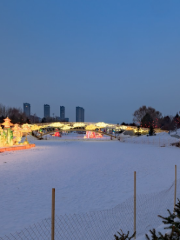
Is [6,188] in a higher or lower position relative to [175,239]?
lower

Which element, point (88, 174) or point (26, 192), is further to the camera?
point (88, 174)

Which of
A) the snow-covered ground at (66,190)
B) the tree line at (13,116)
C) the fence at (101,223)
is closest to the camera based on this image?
the fence at (101,223)

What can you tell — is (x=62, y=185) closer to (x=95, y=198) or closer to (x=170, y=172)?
(x=95, y=198)

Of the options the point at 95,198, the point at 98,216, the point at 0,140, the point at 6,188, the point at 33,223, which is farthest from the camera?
the point at 0,140

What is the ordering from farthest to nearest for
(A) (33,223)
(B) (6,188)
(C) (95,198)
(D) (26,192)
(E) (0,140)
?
(E) (0,140)
(B) (6,188)
(D) (26,192)
(C) (95,198)
(A) (33,223)

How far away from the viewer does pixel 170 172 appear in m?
15.3

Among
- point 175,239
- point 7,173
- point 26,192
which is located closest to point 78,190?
point 26,192

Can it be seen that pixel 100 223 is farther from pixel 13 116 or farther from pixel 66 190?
pixel 13 116

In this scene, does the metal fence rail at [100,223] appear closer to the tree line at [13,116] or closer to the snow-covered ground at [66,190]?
the snow-covered ground at [66,190]

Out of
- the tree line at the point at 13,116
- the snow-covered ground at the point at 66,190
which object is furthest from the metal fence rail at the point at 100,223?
the tree line at the point at 13,116

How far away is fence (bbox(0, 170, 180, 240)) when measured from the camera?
20.1 ft

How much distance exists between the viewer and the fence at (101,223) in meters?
6.12

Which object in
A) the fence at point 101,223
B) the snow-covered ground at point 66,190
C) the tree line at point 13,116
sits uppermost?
the tree line at point 13,116

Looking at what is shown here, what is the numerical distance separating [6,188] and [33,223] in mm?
4926
